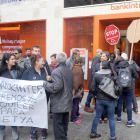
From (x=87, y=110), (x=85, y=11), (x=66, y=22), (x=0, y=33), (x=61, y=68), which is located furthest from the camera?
(x=0, y=33)

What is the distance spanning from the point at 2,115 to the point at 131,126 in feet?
10.4

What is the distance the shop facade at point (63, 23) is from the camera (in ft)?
25.6

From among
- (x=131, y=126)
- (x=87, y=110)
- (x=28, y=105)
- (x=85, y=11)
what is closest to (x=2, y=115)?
(x=28, y=105)

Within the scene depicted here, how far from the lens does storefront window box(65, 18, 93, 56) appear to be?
855cm

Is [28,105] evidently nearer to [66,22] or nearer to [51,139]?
[51,139]

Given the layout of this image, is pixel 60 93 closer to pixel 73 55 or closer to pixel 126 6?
pixel 73 55

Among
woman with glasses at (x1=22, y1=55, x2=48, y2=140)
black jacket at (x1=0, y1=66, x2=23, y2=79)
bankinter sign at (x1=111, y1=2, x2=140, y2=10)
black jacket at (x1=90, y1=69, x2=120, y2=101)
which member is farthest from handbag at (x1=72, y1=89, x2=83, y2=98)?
bankinter sign at (x1=111, y1=2, x2=140, y2=10)

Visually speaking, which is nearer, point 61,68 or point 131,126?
point 61,68

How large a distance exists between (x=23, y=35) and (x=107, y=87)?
702 cm

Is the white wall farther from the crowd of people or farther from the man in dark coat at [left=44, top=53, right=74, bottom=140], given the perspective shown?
the man in dark coat at [left=44, top=53, right=74, bottom=140]

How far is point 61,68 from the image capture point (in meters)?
3.68

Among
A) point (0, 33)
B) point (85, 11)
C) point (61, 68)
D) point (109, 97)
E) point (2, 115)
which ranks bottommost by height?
point (2, 115)

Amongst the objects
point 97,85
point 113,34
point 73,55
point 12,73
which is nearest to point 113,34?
point 113,34

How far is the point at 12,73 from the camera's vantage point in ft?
13.9
